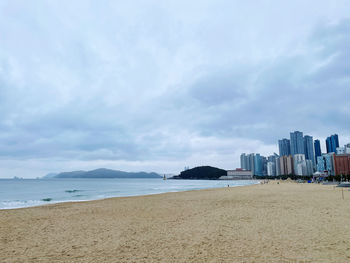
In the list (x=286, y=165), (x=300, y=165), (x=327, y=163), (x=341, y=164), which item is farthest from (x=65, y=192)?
(x=286, y=165)

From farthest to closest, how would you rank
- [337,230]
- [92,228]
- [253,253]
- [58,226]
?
[58,226] → [92,228] → [337,230] → [253,253]

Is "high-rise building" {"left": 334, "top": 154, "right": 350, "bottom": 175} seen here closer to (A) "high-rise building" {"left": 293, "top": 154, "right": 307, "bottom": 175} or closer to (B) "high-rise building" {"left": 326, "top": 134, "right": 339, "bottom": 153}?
(A) "high-rise building" {"left": 293, "top": 154, "right": 307, "bottom": 175}

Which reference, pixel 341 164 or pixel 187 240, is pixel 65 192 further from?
pixel 341 164

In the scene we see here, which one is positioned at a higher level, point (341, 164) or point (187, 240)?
point (341, 164)

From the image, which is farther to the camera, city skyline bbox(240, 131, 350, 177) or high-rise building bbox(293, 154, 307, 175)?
high-rise building bbox(293, 154, 307, 175)

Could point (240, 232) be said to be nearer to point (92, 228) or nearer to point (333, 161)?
point (92, 228)

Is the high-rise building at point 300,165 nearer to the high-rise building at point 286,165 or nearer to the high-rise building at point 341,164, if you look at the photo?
the high-rise building at point 286,165

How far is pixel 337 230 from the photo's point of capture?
7.49 m

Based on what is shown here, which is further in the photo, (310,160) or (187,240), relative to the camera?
(310,160)

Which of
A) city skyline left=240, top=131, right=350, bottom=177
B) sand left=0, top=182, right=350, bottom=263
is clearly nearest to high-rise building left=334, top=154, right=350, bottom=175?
city skyline left=240, top=131, right=350, bottom=177

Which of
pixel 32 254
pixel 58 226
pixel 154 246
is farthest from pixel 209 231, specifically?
pixel 58 226

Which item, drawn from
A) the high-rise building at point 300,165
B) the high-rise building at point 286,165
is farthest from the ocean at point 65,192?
the high-rise building at point 286,165

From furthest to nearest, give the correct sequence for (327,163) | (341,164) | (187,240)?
(327,163) < (341,164) < (187,240)

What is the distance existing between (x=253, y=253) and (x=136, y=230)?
4.49 metres
